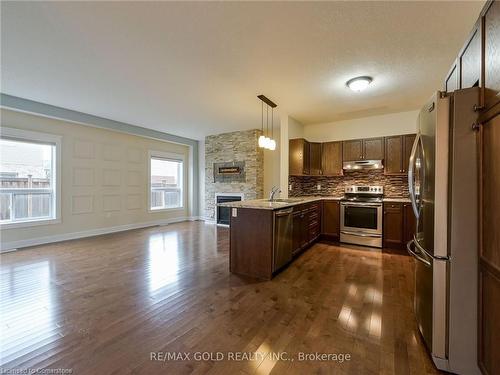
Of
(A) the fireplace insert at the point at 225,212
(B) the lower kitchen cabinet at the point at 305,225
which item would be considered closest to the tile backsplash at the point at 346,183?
(B) the lower kitchen cabinet at the point at 305,225

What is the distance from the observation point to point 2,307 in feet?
7.20

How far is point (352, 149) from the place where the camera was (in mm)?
4945

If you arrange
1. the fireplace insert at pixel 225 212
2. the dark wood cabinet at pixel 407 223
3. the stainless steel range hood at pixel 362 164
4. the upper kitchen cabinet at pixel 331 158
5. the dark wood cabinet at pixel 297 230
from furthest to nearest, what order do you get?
1. the fireplace insert at pixel 225 212
2. the upper kitchen cabinet at pixel 331 158
3. the stainless steel range hood at pixel 362 164
4. the dark wood cabinet at pixel 407 223
5. the dark wood cabinet at pixel 297 230

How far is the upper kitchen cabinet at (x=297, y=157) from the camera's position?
16.0 ft

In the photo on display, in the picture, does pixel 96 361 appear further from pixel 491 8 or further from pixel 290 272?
pixel 491 8

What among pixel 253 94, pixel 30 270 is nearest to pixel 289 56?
pixel 253 94

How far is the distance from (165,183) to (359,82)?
6045mm

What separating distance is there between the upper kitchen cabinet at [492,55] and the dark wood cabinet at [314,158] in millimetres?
3753

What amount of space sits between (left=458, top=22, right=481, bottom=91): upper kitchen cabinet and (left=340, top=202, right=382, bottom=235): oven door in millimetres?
2931

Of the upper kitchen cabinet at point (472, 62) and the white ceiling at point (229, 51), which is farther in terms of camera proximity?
the white ceiling at point (229, 51)

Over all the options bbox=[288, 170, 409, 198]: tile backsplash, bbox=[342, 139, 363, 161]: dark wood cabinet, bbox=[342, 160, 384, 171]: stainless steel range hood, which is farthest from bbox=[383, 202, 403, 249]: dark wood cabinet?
bbox=[342, 139, 363, 161]: dark wood cabinet

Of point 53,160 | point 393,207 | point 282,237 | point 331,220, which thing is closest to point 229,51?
point 282,237

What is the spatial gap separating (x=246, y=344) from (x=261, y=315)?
16.3 inches

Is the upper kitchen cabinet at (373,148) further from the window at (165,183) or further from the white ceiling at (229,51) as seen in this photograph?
the window at (165,183)
